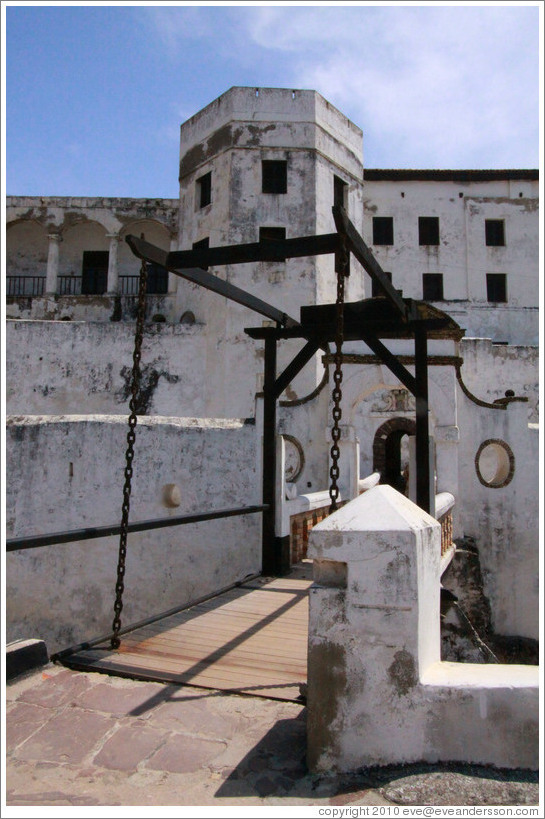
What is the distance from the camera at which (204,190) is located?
2102cm

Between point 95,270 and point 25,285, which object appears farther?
point 95,270

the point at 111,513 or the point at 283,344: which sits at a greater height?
the point at 283,344

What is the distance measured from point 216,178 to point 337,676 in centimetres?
1950

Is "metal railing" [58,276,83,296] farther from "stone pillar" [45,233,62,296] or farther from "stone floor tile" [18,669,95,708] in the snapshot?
"stone floor tile" [18,669,95,708]

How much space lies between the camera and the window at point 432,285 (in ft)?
88.6

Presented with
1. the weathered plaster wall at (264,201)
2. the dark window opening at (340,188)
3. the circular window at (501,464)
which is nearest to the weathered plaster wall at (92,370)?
the weathered plaster wall at (264,201)

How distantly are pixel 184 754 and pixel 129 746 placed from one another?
0.27 metres

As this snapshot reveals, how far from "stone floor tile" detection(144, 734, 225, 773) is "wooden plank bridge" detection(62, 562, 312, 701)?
2.09ft

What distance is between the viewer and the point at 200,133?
2088 centimetres

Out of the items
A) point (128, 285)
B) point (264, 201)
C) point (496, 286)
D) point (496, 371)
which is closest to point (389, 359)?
point (264, 201)

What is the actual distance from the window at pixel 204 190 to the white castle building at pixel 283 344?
0.08m

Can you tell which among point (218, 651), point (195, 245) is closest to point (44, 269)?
point (195, 245)

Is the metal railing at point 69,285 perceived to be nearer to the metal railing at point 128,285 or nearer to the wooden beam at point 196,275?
the metal railing at point 128,285

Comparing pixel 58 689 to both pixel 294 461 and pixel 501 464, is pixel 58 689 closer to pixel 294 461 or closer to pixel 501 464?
pixel 294 461
